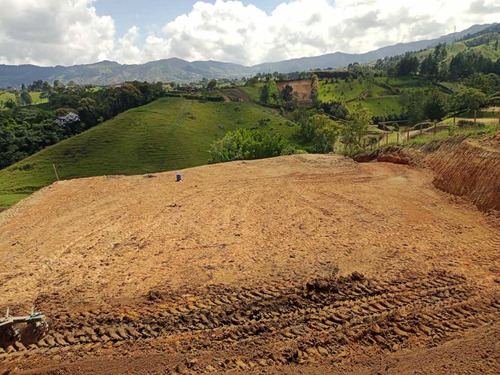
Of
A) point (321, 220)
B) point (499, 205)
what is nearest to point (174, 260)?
point (321, 220)

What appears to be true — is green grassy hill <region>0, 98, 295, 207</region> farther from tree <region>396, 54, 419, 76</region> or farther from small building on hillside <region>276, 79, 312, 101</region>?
tree <region>396, 54, 419, 76</region>

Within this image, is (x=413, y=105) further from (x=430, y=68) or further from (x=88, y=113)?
(x=88, y=113)

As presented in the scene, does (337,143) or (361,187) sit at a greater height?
(361,187)

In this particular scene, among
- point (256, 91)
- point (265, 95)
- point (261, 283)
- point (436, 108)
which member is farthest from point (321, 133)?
point (256, 91)

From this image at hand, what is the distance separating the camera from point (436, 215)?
37.2 ft

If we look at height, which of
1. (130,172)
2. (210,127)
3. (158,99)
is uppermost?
(158,99)

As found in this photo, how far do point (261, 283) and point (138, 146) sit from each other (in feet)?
194

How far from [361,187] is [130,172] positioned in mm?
46238

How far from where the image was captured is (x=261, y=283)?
7.68m

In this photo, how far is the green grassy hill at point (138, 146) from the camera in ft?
173

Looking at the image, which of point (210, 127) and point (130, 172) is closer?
point (130, 172)

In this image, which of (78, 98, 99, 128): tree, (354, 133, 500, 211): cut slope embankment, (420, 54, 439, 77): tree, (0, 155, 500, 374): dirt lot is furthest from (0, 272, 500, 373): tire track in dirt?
(420, 54, 439, 77): tree

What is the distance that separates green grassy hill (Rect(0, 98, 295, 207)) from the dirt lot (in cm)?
3809

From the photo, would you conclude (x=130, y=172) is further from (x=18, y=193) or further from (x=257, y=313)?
(x=257, y=313)
